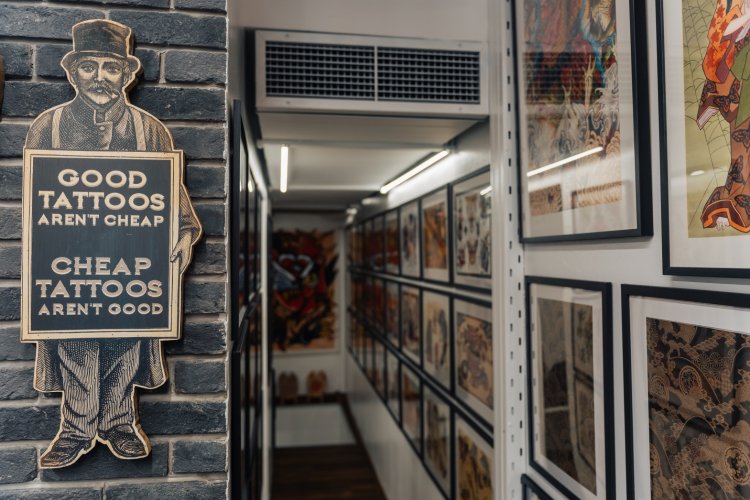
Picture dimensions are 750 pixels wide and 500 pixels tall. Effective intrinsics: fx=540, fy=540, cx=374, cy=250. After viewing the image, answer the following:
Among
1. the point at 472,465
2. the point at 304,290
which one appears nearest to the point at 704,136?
the point at 472,465

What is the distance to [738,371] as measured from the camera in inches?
29.9

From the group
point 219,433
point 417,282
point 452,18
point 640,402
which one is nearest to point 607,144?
point 640,402

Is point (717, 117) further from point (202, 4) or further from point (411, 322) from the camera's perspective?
point (411, 322)

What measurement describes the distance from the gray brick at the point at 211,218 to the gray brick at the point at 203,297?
0.10 metres

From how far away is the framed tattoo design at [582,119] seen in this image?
0.97 metres

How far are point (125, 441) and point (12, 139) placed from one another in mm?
612

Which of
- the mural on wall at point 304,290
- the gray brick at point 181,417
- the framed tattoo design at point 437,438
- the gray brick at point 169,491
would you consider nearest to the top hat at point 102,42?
the gray brick at point 181,417

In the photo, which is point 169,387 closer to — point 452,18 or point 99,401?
point 99,401

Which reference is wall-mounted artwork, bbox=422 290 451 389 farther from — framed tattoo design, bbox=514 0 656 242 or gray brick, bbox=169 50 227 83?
gray brick, bbox=169 50 227 83

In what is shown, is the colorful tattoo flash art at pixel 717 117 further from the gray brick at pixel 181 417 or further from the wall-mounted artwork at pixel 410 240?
the wall-mounted artwork at pixel 410 240

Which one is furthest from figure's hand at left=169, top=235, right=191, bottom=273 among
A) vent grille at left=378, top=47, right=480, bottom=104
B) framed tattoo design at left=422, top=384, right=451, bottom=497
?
framed tattoo design at left=422, top=384, right=451, bottom=497

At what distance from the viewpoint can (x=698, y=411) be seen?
2.75 feet

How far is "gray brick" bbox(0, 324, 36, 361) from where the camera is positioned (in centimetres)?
101

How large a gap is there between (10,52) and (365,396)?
404cm
